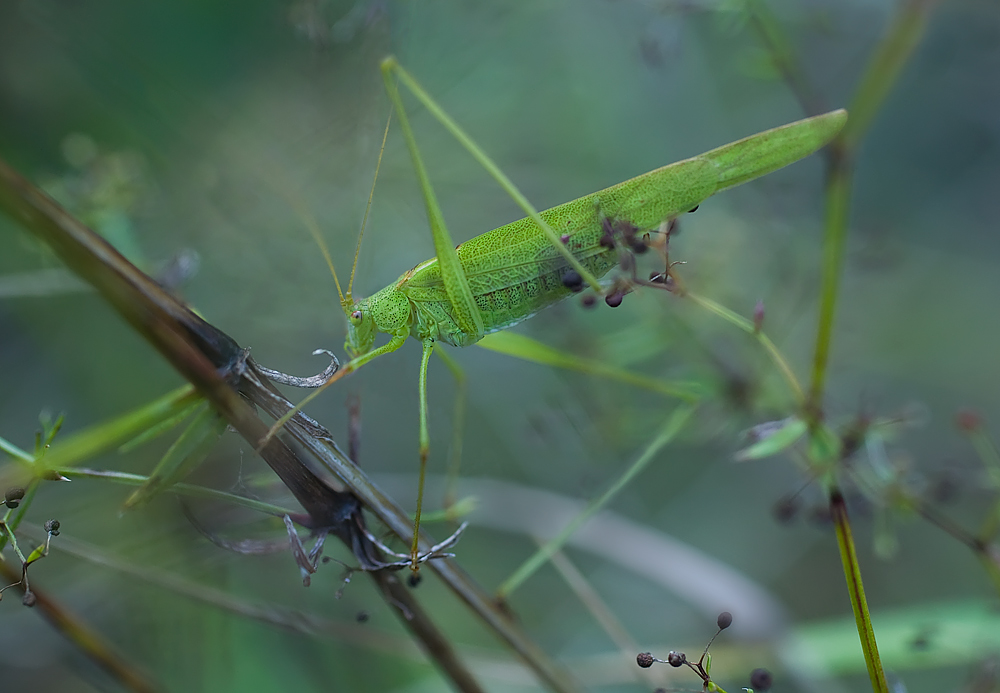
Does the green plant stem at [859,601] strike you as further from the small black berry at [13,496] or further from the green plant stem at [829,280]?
the small black berry at [13,496]

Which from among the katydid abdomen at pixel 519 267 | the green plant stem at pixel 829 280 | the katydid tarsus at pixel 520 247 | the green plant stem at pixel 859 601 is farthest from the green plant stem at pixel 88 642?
the green plant stem at pixel 829 280

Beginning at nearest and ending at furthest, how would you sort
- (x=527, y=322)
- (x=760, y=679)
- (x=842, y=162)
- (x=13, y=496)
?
(x=13, y=496)
(x=760, y=679)
(x=842, y=162)
(x=527, y=322)

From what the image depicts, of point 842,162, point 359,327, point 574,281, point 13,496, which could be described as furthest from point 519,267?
point 13,496

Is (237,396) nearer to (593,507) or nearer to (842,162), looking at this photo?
(593,507)

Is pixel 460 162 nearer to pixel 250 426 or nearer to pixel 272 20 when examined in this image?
pixel 272 20

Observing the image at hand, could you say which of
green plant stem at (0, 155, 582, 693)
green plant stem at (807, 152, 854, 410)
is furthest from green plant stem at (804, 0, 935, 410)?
green plant stem at (0, 155, 582, 693)

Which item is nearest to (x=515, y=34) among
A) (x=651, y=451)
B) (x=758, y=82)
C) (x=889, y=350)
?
(x=758, y=82)
